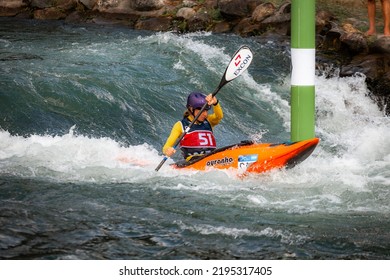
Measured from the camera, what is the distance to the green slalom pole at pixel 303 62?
662cm

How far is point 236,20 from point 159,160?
6.07m

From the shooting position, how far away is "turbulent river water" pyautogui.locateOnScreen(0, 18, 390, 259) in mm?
5297

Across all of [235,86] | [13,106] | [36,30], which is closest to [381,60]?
[235,86]

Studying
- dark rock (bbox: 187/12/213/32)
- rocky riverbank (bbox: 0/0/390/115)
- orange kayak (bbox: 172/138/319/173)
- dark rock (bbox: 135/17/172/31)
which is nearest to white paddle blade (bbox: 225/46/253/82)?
orange kayak (bbox: 172/138/319/173)

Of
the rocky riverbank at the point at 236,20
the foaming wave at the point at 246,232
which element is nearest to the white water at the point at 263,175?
the foaming wave at the point at 246,232

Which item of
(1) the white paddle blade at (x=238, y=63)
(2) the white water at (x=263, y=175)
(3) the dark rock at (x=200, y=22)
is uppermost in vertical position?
(3) the dark rock at (x=200, y=22)

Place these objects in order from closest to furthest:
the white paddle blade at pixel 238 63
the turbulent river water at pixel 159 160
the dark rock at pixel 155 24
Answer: the turbulent river water at pixel 159 160, the white paddle blade at pixel 238 63, the dark rock at pixel 155 24

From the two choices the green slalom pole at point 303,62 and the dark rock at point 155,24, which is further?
the dark rock at point 155,24

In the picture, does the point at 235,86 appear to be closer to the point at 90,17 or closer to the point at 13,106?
the point at 13,106

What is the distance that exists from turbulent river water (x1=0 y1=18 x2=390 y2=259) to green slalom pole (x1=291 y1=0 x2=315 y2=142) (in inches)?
20.7

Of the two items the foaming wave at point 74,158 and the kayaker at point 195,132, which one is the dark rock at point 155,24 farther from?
the kayaker at point 195,132

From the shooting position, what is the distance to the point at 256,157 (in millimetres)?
6816

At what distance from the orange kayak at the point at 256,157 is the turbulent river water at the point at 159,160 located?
8cm

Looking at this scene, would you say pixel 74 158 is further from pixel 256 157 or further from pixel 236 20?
pixel 236 20
